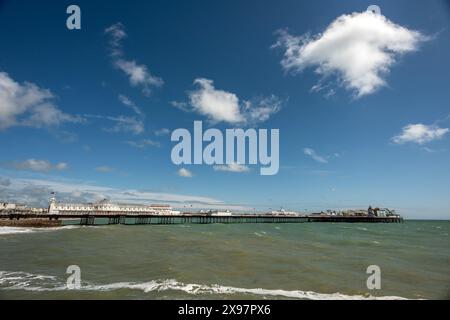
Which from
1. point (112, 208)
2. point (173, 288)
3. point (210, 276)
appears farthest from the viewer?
point (112, 208)

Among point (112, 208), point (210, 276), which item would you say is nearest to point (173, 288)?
point (210, 276)

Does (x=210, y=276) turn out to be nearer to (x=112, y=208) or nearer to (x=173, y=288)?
(x=173, y=288)

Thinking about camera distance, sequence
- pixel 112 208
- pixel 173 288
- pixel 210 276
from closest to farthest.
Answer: pixel 173 288, pixel 210 276, pixel 112 208

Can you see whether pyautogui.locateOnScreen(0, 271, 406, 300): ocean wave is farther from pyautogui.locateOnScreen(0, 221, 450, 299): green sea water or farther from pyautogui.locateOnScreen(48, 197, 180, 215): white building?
pyautogui.locateOnScreen(48, 197, 180, 215): white building

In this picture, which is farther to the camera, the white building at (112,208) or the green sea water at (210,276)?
the white building at (112,208)

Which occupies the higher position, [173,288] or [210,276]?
[173,288]

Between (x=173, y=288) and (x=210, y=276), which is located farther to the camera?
(x=210, y=276)

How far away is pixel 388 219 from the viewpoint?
5438 inches

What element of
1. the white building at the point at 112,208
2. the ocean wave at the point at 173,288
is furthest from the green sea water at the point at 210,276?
the white building at the point at 112,208

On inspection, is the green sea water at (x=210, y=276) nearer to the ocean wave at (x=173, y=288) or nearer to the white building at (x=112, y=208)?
the ocean wave at (x=173, y=288)

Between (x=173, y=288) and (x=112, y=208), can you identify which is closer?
(x=173, y=288)
